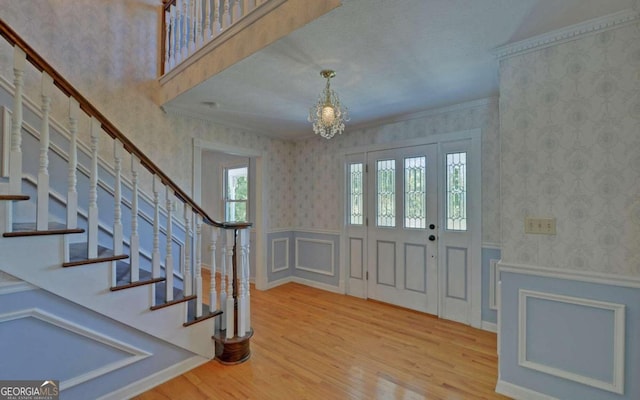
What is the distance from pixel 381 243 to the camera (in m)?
3.86

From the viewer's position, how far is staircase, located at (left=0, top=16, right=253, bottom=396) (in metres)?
1.57

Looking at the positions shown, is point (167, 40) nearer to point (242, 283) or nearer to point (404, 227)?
point (242, 283)

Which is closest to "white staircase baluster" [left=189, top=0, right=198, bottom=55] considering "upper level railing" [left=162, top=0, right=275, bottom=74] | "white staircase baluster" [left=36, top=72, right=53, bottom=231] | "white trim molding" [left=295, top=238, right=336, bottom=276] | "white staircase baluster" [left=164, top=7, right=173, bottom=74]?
"upper level railing" [left=162, top=0, right=275, bottom=74]

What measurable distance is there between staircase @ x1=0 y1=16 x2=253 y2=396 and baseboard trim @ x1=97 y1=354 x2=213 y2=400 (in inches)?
3.4

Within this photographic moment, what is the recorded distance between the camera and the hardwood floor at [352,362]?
6.77 feet

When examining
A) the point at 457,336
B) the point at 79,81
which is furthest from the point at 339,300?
the point at 79,81

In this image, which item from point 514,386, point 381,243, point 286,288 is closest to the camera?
point 514,386

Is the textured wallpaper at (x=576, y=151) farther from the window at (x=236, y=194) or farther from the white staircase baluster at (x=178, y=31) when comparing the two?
the window at (x=236, y=194)

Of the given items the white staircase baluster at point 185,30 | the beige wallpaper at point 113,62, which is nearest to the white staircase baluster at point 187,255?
the beige wallpaper at point 113,62

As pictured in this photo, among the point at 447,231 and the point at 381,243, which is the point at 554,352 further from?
the point at 381,243

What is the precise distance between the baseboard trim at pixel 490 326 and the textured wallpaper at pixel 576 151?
137 cm

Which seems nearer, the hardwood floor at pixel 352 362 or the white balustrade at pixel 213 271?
the hardwood floor at pixel 352 362

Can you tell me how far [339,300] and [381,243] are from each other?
0.98 metres

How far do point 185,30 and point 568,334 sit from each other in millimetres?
4053
